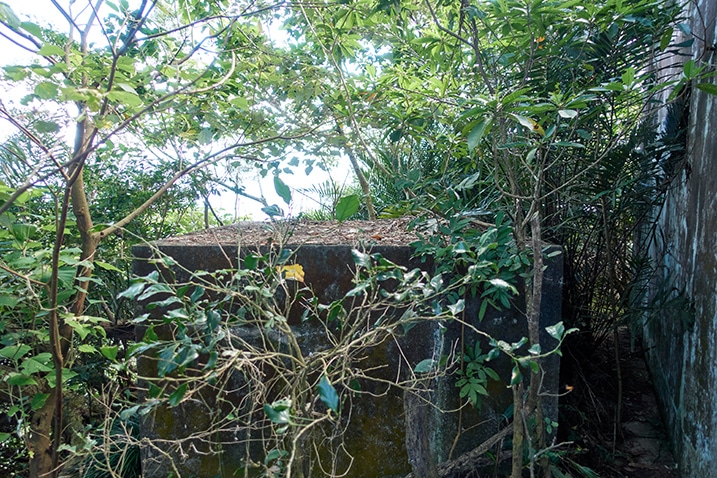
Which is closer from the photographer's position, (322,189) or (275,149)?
(275,149)

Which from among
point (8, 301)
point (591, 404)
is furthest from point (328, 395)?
point (591, 404)

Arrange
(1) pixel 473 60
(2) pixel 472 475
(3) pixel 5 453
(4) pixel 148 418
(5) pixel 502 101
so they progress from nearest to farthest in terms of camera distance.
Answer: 1. (5) pixel 502 101
2. (2) pixel 472 475
3. (4) pixel 148 418
4. (1) pixel 473 60
5. (3) pixel 5 453

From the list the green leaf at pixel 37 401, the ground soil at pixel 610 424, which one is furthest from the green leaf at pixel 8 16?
the ground soil at pixel 610 424

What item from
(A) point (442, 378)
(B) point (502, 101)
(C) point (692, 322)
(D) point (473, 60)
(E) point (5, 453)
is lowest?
(E) point (5, 453)

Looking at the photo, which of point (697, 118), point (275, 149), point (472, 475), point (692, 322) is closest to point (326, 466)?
point (472, 475)

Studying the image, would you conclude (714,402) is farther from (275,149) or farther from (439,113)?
(275,149)

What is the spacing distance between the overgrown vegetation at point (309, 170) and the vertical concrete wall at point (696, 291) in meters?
0.19

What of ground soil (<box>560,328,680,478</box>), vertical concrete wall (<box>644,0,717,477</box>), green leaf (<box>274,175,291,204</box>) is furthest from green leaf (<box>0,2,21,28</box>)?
ground soil (<box>560,328,680,478</box>)

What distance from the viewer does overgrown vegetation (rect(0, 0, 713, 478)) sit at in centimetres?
176

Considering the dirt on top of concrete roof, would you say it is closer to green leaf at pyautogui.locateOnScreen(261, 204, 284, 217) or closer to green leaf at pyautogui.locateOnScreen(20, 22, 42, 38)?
green leaf at pyautogui.locateOnScreen(261, 204, 284, 217)

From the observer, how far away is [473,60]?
10.0 feet

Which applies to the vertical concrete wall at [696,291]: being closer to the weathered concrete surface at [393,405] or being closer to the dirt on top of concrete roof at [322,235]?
the weathered concrete surface at [393,405]

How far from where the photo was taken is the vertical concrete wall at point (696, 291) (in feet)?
7.64

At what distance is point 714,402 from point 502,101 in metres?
1.56
